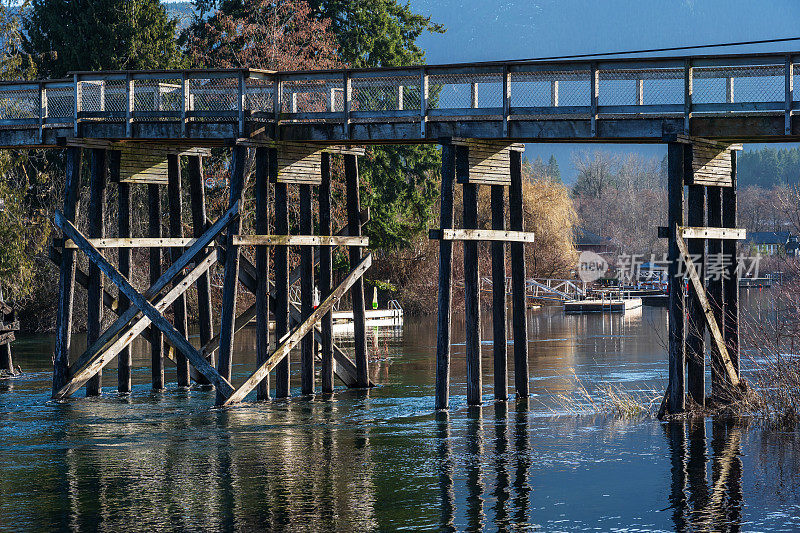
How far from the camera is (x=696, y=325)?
18.5m

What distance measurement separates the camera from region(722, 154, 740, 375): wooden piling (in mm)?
19500

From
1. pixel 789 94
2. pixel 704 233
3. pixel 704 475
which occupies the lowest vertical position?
pixel 704 475

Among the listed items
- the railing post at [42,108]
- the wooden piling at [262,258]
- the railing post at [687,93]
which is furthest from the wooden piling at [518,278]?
the railing post at [42,108]

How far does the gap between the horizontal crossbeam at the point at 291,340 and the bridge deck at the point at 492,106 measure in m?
3.18

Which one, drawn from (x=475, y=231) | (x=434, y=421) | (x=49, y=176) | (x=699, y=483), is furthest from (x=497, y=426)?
(x=49, y=176)

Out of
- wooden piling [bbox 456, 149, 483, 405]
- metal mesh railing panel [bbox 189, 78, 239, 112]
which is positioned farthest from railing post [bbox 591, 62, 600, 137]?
metal mesh railing panel [bbox 189, 78, 239, 112]

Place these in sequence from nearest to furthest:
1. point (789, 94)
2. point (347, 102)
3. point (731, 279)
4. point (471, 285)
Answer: point (789, 94) < point (731, 279) < point (471, 285) < point (347, 102)

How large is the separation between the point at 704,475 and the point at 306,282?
1031cm

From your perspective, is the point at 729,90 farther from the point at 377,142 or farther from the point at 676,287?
the point at 377,142

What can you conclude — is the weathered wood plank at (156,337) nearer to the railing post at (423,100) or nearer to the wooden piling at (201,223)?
the wooden piling at (201,223)

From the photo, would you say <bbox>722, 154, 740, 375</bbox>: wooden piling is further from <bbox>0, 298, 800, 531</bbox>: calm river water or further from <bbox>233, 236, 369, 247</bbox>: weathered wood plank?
<bbox>233, 236, 369, 247</bbox>: weathered wood plank

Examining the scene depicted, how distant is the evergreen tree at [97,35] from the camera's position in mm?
41188

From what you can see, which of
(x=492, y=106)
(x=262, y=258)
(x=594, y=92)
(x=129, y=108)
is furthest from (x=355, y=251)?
(x=594, y=92)

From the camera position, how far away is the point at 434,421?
19.9 metres
